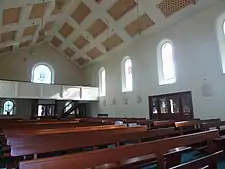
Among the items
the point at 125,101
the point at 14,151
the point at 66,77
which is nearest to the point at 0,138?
the point at 14,151

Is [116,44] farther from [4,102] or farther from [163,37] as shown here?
[4,102]

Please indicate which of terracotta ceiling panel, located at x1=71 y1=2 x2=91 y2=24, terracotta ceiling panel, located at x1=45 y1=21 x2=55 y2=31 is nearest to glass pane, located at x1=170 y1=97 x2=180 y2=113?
terracotta ceiling panel, located at x1=71 y1=2 x2=91 y2=24

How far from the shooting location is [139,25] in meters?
8.99

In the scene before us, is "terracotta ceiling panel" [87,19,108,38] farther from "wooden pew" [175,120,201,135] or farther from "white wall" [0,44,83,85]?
"wooden pew" [175,120,201,135]

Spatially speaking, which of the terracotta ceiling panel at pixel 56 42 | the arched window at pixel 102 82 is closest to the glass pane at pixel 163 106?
the arched window at pixel 102 82

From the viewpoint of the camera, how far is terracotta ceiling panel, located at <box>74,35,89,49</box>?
441 inches

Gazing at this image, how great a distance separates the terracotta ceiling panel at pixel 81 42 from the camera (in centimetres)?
1120

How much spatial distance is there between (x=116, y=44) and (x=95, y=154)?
31.2 feet

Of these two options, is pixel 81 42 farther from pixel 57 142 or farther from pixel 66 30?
pixel 57 142

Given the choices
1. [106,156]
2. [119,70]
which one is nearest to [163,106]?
[119,70]

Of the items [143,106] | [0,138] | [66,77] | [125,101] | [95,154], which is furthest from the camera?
[66,77]

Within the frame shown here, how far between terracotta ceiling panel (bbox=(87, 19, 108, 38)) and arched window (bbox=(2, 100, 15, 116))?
5970mm

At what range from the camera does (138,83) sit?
986 cm

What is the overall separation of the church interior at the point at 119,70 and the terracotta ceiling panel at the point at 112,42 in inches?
2.3
